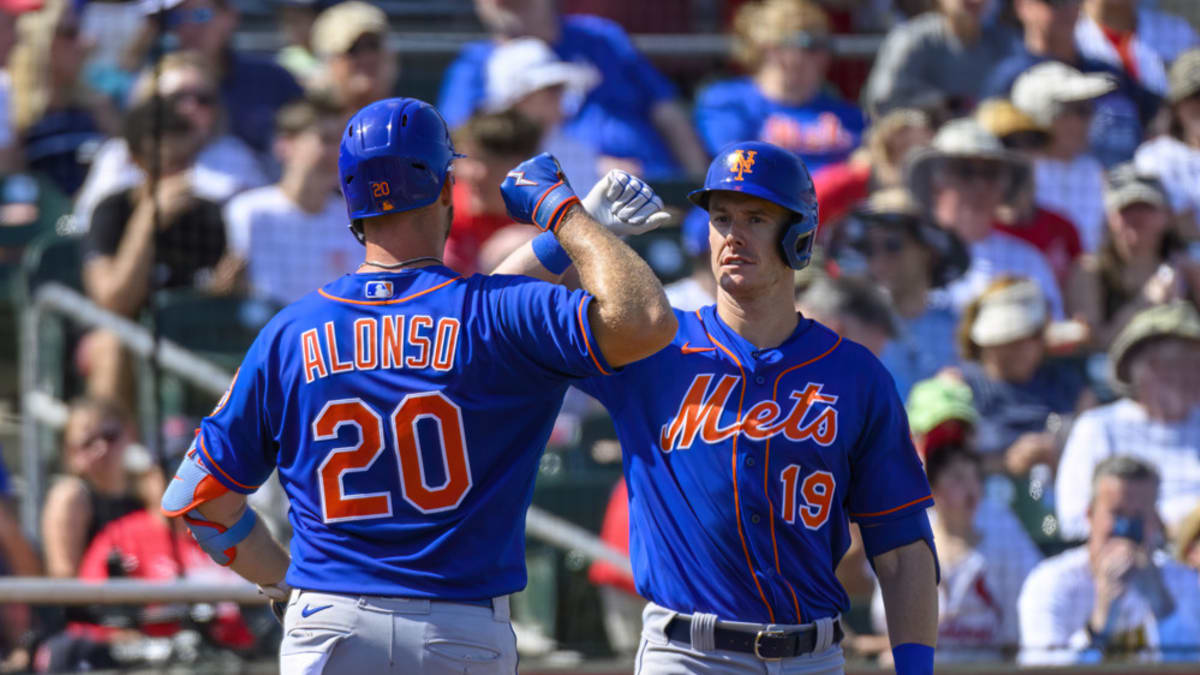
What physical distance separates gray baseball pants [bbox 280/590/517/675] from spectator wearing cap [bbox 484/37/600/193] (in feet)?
11.6

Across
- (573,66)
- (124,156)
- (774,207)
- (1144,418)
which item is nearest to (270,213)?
(124,156)

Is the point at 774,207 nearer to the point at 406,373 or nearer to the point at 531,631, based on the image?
the point at 406,373

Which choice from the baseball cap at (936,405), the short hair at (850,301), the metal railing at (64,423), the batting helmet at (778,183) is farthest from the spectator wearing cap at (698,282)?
the batting helmet at (778,183)

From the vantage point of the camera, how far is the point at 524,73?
6039 millimetres

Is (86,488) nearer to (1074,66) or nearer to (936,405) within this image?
(936,405)

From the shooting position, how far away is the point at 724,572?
9.18 ft

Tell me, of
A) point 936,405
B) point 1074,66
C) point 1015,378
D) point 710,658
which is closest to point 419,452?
point 710,658

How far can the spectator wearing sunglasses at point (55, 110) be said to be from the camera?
19.2 feet

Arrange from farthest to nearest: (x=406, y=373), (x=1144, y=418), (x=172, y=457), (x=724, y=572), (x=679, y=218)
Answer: (x=679, y=218)
(x=1144, y=418)
(x=172, y=457)
(x=724, y=572)
(x=406, y=373)

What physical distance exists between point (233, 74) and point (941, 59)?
10.5 feet

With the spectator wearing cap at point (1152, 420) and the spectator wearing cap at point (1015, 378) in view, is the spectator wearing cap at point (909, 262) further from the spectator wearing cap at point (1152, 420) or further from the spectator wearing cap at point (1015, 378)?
the spectator wearing cap at point (1152, 420)

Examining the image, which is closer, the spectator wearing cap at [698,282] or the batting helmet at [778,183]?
the batting helmet at [778,183]

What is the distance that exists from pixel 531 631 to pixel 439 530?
2628 mm

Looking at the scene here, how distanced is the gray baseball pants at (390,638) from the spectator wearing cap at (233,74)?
12.7 feet
